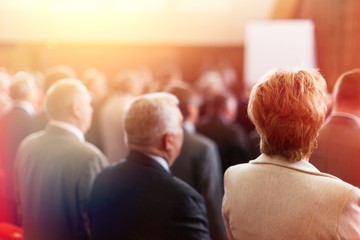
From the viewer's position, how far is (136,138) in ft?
8.91

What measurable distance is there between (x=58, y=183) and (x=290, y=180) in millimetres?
1488

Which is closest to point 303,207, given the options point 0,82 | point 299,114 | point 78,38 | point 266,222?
point 266,222

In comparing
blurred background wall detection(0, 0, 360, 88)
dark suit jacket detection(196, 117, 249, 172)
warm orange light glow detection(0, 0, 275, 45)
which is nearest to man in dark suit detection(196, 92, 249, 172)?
dark suit jacket detection(196, 117, 249, 172)

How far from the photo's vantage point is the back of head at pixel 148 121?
2.71 m

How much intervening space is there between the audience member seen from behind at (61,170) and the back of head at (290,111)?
51.6 inches

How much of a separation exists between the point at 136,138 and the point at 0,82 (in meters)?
3.04

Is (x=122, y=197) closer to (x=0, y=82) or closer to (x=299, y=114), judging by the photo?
(x=299, y=114)

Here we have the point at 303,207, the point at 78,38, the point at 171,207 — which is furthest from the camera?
the point at 78,38

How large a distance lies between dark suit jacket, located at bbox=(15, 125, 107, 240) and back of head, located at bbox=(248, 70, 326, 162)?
1.31 m

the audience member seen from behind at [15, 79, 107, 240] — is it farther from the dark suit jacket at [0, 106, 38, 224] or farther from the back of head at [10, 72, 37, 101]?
the back of head at [10, 72, 37, 101]

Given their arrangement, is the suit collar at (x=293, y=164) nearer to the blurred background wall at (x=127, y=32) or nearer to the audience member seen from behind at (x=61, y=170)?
the audience member seen from behind at (x=61, y=170)

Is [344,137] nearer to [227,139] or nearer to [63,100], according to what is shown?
[63,100]

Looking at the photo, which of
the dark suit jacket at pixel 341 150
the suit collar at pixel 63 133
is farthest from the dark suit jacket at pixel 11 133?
the dark suit jacket at pixel 341 150

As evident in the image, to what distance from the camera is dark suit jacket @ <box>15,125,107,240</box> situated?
312 centimetres
